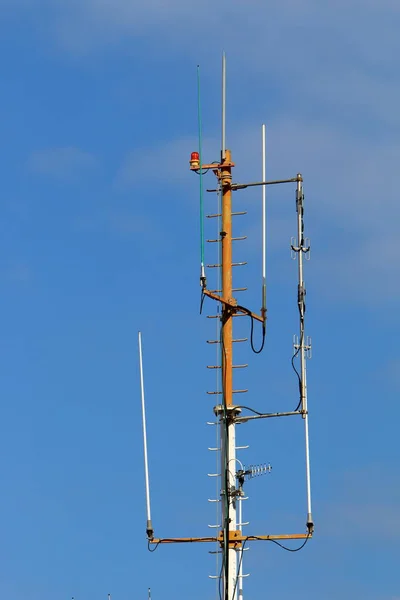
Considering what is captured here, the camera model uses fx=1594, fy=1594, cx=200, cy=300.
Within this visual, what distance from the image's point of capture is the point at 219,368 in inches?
1752

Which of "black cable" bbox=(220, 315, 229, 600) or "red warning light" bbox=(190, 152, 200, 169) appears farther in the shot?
"red warning light" bbox=(190, 152, 200, 169)

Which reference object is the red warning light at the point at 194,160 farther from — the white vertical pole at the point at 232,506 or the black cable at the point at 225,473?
the white vertical pole at the point at 232,506

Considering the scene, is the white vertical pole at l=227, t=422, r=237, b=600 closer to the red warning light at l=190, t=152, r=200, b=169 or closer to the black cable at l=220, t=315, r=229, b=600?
the black cable at l=220, t=315, r=229, b=600

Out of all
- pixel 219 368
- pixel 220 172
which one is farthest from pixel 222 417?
pixel 220 172

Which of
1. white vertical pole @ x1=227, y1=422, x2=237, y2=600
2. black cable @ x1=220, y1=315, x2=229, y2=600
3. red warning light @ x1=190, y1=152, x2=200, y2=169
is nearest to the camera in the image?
black cable @ x1=220, y1=315, x2=229, y2=600

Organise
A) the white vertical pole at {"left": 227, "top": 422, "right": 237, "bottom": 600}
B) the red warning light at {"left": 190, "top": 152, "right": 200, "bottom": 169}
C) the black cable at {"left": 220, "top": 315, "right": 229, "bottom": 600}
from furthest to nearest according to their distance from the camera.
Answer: the red warning light at {"left": 190, "top": 152, "right": 200, "bottom": 169}
the white vertical pole at {"left": 227, "top": 422, "right": 237, "bottom": 600}
the black cable at {"left": 220, "top": 315, "right": 229, "bottom": 600}

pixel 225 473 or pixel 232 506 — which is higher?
pixel 225 473

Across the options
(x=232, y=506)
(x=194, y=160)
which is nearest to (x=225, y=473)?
(x=232, y=506)

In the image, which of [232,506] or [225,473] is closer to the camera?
[225,473]

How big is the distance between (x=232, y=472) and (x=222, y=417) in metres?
1.53

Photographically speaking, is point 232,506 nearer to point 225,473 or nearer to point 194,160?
point 225,473

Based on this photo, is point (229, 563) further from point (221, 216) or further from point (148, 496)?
point (221, 216)

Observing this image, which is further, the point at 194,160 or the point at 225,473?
the point at 194,160

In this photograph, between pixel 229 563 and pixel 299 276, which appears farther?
pixel 299 276
